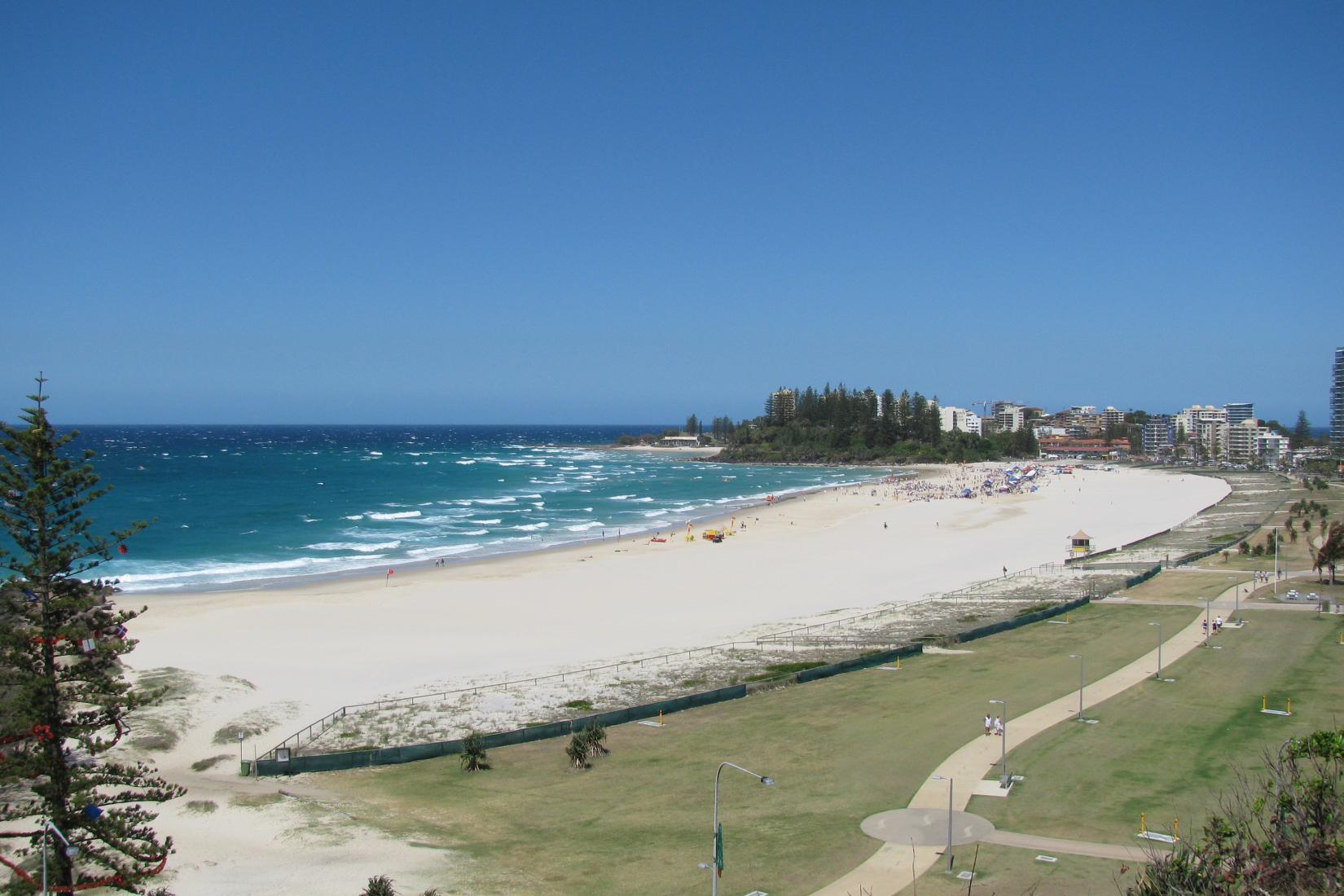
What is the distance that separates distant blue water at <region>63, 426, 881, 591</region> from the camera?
61219 millimetres

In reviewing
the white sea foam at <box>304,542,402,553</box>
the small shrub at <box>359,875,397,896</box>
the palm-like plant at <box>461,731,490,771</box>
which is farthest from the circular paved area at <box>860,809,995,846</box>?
the white sea foam at <box>304,542,402,553</box>

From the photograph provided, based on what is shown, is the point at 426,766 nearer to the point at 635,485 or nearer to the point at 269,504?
the point at 269,504

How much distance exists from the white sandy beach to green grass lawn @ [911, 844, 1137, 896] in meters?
9.99

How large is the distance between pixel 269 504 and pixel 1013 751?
83847mm

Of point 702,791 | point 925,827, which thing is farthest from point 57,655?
point 925,827

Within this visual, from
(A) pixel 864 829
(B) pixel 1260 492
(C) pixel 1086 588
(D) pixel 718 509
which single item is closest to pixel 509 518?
(D) pixel 718 509

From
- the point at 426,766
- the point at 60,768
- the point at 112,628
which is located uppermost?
the point at 112,628

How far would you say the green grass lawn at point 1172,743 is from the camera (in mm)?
20297

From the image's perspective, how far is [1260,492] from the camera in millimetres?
106188

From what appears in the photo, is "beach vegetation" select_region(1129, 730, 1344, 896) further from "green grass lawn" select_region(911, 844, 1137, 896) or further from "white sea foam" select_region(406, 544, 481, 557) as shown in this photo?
"white sea foam" select_region(406, 544, 481, 557)

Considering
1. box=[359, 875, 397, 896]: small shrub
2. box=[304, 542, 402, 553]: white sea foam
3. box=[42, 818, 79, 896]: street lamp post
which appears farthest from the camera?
box=[304, 542, 402, 553]: white sea foam

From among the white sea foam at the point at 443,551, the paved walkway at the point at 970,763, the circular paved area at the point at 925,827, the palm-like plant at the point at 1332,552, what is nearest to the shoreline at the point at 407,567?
the white sea foam at the point at 443,551

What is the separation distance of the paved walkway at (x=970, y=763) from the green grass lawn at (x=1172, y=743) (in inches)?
21.1

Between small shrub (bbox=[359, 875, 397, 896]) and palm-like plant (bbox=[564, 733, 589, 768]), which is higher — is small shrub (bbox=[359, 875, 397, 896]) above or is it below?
above
